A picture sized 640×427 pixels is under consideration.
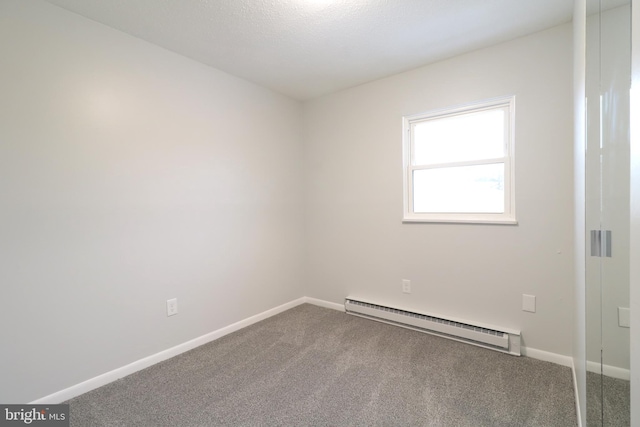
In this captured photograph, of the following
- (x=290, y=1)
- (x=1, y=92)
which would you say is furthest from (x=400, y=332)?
(x=1, y=92)

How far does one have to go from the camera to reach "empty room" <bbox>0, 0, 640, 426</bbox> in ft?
5.35

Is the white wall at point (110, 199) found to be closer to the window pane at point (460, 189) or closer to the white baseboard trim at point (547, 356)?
the window pane at point (460, 189)

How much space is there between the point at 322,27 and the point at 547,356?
2875mm

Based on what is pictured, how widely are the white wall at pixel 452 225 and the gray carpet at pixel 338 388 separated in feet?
1.47

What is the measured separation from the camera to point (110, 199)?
6.58 feet

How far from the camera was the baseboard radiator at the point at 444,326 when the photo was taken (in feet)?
7.37

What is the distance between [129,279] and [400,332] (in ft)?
7.41

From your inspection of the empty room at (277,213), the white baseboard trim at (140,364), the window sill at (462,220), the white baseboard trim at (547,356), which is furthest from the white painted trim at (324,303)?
the white baseboard trim at (547,356)

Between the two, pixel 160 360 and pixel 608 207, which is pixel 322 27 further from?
pixel 160 360

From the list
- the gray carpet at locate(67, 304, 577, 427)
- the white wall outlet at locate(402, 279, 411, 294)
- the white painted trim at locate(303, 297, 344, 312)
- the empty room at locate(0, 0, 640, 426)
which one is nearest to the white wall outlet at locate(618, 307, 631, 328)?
the empty room at locate(0, 0, 640, 426)

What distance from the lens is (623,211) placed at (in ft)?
2.18

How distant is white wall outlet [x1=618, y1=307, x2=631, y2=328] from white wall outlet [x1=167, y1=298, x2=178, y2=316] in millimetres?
2546
